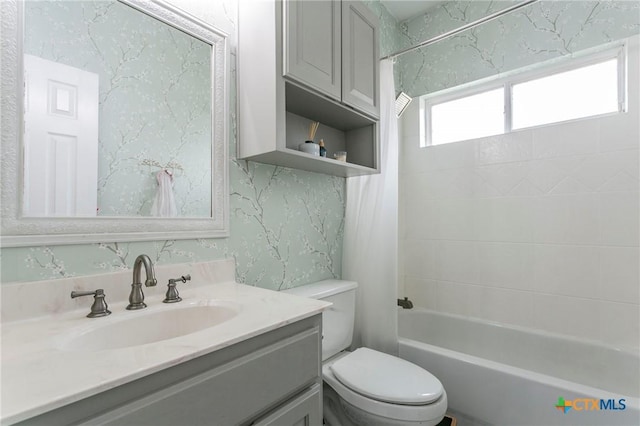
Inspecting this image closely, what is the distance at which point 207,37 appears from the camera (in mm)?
1198

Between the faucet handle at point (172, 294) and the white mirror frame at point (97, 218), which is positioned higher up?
the white mirror frame at point (97, 218)

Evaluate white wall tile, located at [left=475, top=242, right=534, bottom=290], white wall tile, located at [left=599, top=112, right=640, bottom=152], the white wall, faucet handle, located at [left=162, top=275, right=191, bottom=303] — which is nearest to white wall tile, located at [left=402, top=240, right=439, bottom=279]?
the white wall

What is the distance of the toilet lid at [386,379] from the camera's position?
114cm

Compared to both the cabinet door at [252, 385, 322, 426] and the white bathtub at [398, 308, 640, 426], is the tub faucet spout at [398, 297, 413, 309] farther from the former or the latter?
the cabinet door at [252, 385, 322, 426]

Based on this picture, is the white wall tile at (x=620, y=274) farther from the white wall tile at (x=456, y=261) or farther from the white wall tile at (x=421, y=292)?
the white wall tile at (x=421, y=292)

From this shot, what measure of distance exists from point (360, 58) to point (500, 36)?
113cm

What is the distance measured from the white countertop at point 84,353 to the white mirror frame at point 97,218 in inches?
8.4

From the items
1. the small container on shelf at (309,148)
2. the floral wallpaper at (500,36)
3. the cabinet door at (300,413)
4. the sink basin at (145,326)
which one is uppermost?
the floral wallpaper at (500,36)

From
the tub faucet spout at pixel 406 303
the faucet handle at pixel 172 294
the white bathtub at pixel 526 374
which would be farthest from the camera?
the tub faucet spout at pixel 406 303

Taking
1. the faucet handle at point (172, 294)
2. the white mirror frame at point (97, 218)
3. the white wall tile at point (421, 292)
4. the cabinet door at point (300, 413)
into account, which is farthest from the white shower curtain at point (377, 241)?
the faucet handle at point (172, 294)

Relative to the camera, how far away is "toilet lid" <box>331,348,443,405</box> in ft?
3.73

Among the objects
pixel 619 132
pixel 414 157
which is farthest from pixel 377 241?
pixel 619 132

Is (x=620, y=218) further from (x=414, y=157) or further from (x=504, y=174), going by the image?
(x=414, y=157)

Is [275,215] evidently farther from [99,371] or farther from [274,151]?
[99,371]
